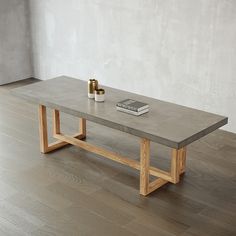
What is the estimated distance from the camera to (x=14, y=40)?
5840 millimetres

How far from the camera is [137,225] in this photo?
2928mm

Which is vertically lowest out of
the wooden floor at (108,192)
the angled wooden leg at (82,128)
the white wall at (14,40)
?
the wooden floor at (108,192)

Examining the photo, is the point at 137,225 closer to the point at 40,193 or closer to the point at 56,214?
the point at 56,214

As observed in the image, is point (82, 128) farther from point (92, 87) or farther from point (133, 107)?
point (133, 107)

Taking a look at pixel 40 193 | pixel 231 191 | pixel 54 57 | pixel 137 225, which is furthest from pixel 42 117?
pixel 54 57

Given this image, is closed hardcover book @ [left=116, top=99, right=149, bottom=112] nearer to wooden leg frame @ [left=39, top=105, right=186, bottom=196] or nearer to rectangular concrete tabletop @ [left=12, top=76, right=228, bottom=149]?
rectangular concrete tabletop @ [left=12, top=76, right=228, bottom=149]

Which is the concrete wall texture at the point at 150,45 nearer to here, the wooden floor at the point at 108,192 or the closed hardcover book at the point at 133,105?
the wooden floor at the point at 108,192

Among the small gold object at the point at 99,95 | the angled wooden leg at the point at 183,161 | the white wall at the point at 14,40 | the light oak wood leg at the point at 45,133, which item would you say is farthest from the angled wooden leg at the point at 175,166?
the white wall at the point at 14,40

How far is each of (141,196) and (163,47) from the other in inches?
71.5

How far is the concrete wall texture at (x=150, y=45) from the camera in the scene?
4.22 metres

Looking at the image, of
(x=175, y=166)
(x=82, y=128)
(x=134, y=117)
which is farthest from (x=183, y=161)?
(x=82, y=128)

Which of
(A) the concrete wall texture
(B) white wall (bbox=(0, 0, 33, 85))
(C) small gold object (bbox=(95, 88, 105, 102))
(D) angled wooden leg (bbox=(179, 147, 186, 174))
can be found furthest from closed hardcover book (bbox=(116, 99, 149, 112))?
(B) white wall (bbox=(0, 0, 33, 85))

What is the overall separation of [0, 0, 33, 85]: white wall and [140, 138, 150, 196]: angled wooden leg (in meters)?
3.15

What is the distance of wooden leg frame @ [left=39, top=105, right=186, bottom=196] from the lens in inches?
127
